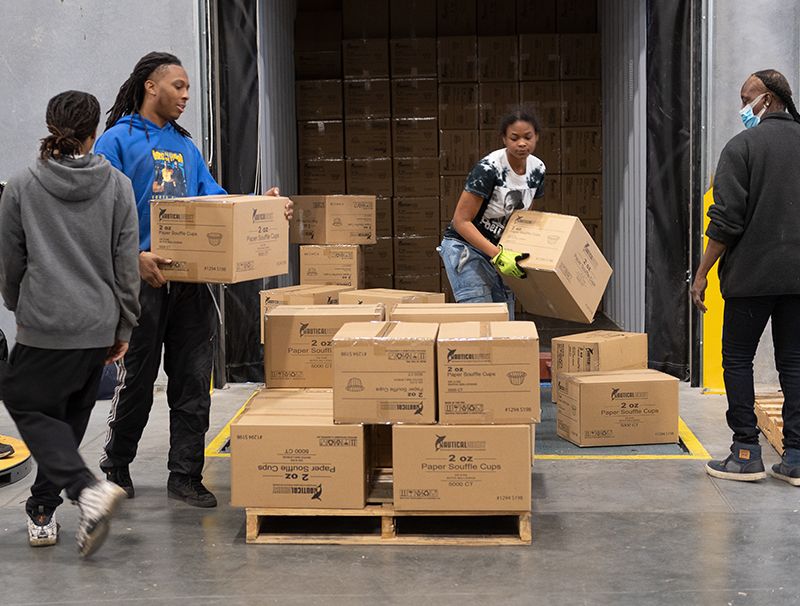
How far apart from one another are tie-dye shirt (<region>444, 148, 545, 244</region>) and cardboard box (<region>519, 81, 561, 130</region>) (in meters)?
4.71

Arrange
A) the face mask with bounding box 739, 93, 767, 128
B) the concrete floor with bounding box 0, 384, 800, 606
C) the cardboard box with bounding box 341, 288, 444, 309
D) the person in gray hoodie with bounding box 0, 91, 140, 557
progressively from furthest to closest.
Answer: the cardboard box with bounding box 341, 288, 444, 309, the face mask with bounding box 739, 93, 767, 128, the person in gray hoodie with bounding box 0, 91, 140, 557, the concrete floor with bounding box 0, 384, 800, 606

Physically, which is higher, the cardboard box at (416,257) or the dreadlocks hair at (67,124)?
the dreadlocks hair at (67,124)

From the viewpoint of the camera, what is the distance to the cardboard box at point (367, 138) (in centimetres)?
936

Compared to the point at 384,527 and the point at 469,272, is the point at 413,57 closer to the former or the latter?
the point at 469,272

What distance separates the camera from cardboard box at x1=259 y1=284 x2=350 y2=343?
5992 millimetres

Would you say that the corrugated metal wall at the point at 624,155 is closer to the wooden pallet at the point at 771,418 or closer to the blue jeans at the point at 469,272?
the wooden pallet at the point at 771,418

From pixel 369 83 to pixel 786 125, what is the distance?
20.1 ft

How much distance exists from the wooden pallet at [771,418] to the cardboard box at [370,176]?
5.12 meters

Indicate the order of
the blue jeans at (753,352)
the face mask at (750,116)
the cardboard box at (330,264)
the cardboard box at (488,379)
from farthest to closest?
the cardboard box at (330,264), the face mask at (750,116), the blue jeans at (753,352), the cardboard box at (488,379)

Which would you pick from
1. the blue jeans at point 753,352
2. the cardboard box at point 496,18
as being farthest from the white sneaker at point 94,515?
the cardboard box at point 496,18

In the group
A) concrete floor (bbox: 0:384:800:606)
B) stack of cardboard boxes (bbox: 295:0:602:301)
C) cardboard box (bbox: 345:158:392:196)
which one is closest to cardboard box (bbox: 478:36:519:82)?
stack of cardboard boxes (bbox: 295:0:602:301)

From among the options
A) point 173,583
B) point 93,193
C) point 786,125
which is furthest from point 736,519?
point 93,193

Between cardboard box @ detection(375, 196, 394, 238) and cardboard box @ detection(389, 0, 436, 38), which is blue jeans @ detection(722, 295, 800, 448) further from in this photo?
cardboard box @ detection(389, 0, 436, 38)

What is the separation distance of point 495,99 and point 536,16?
111 cm
